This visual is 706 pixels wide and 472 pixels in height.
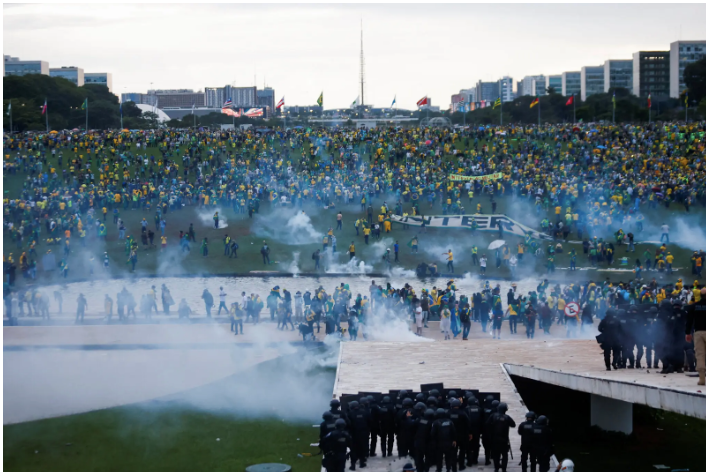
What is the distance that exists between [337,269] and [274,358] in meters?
14.6

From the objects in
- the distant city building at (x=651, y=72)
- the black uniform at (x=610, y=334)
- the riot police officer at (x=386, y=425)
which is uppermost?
the distant city building at (x=651, y=72)

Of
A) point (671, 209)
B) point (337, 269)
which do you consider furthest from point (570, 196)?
point (337, 269)

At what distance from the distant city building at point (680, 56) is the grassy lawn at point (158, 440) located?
175357 millimetres


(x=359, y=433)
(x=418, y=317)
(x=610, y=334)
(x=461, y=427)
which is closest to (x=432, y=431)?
(x=461, y=427)

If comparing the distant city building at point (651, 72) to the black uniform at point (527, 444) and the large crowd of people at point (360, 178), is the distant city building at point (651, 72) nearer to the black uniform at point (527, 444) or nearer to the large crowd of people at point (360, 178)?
the large crowd of people at point (360, 178)

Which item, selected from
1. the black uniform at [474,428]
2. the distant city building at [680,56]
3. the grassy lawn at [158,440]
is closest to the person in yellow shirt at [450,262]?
the grassy lawn at [158,440]

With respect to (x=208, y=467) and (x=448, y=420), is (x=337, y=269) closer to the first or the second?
(x=208, y=467)

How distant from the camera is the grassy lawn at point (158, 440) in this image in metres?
16.4

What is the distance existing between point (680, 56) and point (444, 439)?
185336mm

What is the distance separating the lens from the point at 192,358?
24938 mm

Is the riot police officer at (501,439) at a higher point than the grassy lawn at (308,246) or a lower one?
lower

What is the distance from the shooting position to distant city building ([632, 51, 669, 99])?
18825cm

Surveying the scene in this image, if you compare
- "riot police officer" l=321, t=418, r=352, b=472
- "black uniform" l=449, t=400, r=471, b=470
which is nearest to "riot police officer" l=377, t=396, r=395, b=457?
"black uniform" l=449, t=400, r=471, b=470

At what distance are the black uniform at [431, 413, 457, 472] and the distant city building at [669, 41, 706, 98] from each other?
17981 cm
